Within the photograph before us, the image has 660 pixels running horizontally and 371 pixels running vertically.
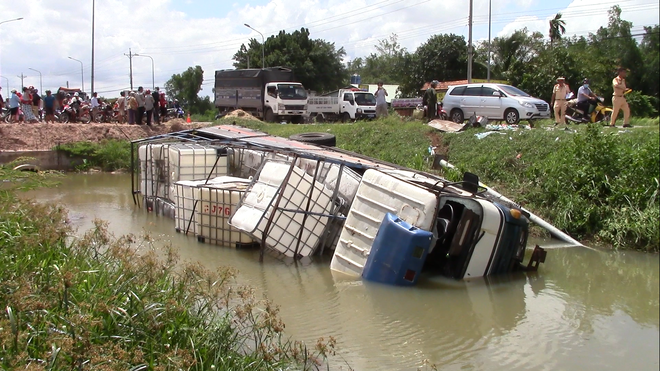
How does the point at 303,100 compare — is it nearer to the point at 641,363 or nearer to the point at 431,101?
the point at 431,101

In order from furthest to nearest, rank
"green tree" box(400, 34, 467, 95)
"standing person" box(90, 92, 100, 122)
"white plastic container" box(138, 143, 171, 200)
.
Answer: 1. "green tree" box(400, 34, 467, 95)
2. "standing person" box(90, 92, 100, 122)
3. "white plastic container" box(138, 143, 171, 200)

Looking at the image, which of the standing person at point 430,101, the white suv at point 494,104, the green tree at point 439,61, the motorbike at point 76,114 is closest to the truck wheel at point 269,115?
the motorbike at point 76,114

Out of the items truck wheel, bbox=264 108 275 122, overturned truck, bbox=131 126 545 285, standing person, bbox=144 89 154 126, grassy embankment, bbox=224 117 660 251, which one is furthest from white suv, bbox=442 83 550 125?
→ truck wheel, bbox=264 108 275 122

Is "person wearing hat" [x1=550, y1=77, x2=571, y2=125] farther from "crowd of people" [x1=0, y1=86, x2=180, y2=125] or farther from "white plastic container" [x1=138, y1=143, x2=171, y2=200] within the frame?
"crowd of people" [x1=0, y1=86, x2=180, y2=125]

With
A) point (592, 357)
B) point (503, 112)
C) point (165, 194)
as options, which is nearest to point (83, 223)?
point (165, 194)

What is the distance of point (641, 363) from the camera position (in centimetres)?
414

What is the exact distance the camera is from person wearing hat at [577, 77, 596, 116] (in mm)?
15055

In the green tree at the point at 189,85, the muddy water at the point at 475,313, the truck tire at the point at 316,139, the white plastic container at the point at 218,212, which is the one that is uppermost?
the green tree at the point at 189,85

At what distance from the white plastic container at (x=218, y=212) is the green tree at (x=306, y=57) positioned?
1467 inches

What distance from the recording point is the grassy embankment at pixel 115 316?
11.8 feet

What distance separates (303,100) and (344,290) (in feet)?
71.0

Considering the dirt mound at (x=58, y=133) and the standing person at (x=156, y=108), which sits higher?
the standing person at (x=156, y=108)

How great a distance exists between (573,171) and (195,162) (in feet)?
22.0

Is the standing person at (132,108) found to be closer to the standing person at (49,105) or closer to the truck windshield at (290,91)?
the standing person at (49,105)
